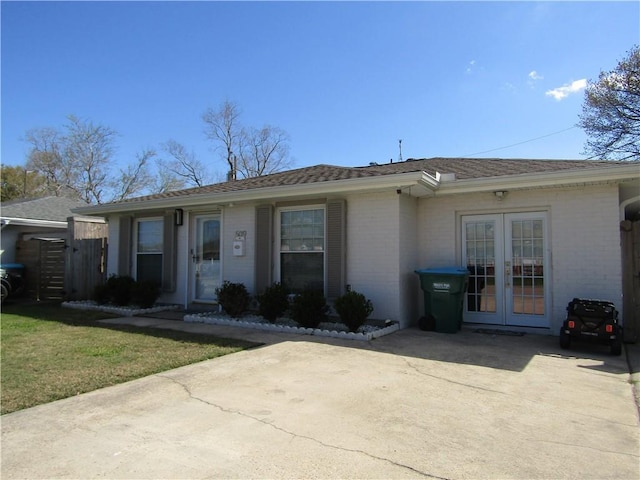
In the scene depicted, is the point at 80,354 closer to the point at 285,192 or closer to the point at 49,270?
the point at 285,192

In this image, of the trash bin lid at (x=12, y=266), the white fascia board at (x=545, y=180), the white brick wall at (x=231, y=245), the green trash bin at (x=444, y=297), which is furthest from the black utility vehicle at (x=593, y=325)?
the trash bin lid at (x=12, y=266)

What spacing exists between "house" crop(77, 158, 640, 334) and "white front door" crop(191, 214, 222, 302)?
10.0 inches

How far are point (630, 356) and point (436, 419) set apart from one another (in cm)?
417

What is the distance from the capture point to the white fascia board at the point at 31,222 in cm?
1385

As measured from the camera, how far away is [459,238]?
8.24 meters

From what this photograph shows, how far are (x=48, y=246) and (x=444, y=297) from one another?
12.1 meters

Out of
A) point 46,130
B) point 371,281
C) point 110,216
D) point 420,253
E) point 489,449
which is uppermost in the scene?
point 46,130

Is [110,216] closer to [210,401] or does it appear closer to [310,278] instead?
[310,278]

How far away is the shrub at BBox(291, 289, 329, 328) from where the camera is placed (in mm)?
7617

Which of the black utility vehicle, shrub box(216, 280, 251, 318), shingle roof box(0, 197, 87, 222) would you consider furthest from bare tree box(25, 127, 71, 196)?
the black utility vehicle

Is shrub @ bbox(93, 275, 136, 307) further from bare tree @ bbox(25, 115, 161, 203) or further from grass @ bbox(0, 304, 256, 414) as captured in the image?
bare tree @ bbox(25, 115, 161, 203)

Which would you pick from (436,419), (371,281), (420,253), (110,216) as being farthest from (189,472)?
(110,216)

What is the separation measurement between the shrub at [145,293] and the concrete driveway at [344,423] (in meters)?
5.54

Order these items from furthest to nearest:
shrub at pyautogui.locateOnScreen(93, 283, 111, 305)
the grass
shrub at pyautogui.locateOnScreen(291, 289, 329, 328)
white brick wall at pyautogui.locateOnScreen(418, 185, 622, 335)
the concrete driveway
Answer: shrub at pyautogui.locateOnScreen(93, 283, 111, 305), shrub at pyautogui.locateOnScreen(291, 289, 329, 328), white brick wall at pyautogui.locateOnScreen(418, 185, 622, 335), the grass, the concrete driveway
